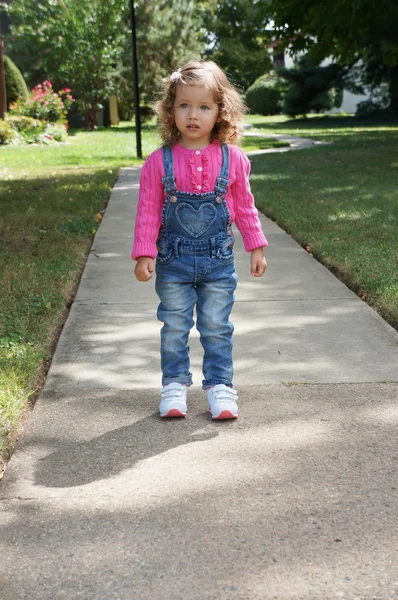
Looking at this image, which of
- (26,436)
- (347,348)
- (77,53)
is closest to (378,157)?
(347,348)

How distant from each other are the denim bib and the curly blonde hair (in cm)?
6

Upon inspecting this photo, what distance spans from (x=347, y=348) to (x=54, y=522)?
2110 millimetres

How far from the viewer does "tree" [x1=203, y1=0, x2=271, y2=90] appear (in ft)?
168

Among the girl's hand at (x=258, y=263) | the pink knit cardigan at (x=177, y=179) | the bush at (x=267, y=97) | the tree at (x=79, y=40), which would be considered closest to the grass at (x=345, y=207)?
the girl's hand at (x=258, y=263)

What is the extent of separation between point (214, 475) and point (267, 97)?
40.2 meters

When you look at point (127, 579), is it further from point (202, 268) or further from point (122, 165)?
point (122, 165)

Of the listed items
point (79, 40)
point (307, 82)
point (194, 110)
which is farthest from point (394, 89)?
point (194, 110)

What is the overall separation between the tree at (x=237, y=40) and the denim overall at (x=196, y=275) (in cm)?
4852

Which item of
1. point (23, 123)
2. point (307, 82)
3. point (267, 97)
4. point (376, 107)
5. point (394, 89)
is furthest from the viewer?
point (267, 97)

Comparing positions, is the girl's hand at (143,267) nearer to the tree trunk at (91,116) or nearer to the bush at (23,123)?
the bush at (23,123)

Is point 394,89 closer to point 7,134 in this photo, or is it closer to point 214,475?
point 7,134

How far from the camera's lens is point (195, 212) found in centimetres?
323

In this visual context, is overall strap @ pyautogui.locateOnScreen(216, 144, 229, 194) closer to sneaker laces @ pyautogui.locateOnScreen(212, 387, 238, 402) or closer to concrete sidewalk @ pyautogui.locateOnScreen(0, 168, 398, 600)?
sneaker laces @ pyautogui.locateOnScreen(212, 387, 238, 402)

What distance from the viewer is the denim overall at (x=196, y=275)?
3.24m
